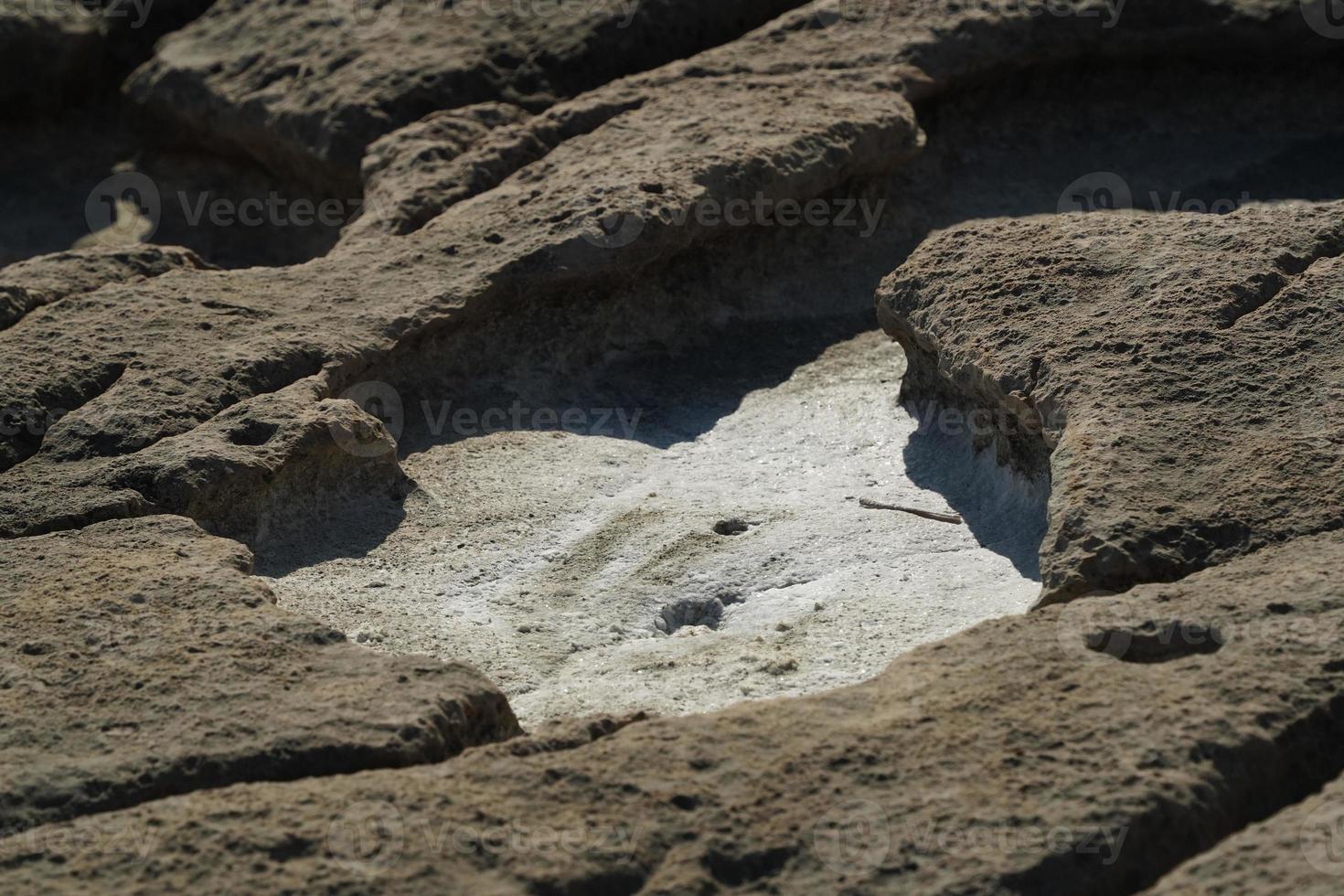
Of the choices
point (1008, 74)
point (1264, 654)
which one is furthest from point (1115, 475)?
point (1008, 74)

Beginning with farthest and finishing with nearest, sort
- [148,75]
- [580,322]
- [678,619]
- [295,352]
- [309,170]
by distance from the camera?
[148,75] < [309,170] < [580,322] < [295,352] < [678,619]

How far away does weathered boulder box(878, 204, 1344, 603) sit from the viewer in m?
3.11

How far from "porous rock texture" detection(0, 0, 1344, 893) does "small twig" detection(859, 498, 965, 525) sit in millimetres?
183

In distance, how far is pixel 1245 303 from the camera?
12.1 ft

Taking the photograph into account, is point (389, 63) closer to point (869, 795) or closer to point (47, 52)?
point (47, 52)

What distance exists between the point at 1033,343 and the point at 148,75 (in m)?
4.00

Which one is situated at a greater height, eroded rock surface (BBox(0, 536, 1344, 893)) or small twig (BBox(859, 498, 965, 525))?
eroded rock surface (BBox(0, 536, 1344, 893))

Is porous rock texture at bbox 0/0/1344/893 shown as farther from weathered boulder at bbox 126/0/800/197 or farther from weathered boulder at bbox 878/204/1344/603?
weathered boulder at bbox 126/0/800/197

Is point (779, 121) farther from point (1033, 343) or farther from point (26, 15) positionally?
point (26, 15)

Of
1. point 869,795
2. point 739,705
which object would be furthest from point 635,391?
point 869,795

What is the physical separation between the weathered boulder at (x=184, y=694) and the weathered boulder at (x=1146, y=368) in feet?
3.67

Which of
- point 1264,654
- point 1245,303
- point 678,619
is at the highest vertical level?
point 1245,303

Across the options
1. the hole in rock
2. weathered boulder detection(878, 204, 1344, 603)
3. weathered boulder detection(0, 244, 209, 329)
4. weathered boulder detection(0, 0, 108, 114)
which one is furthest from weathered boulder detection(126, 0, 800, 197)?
the hole in rock

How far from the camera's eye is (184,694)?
2.88m
